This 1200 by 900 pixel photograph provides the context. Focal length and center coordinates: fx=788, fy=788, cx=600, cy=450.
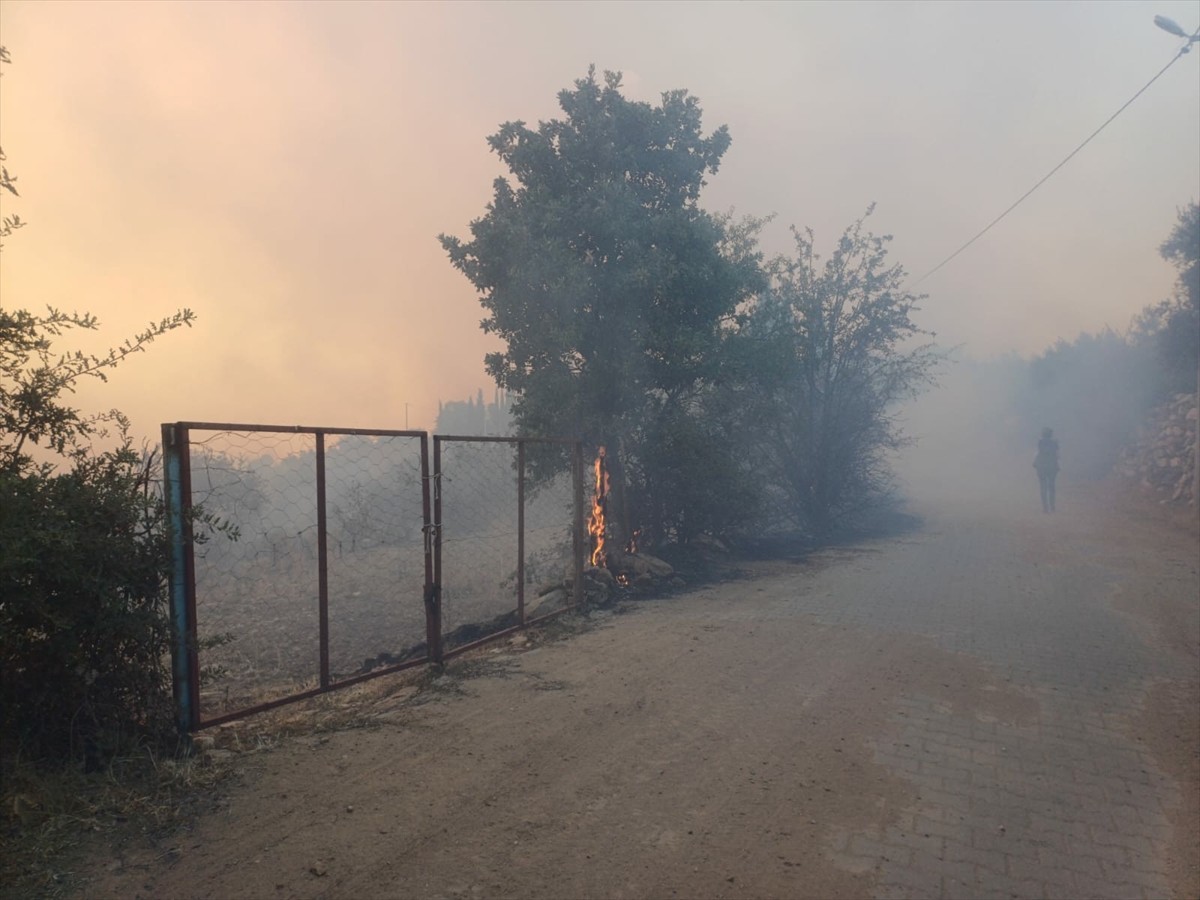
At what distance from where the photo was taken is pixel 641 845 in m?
3.88

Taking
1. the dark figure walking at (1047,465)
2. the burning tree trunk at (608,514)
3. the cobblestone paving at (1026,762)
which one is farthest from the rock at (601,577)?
the dark figure walking at (1047,465)

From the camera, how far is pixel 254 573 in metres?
12.5

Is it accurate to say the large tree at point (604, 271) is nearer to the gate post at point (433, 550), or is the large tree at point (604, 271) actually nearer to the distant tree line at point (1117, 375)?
the gate post at point (433, 550)

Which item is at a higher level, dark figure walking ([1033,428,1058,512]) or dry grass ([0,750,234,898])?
dark figure walking ([1033,428,1058,512])

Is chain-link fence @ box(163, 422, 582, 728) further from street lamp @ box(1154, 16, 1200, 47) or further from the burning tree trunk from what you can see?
street lamp @ box(1154, 16, 1200, 47)

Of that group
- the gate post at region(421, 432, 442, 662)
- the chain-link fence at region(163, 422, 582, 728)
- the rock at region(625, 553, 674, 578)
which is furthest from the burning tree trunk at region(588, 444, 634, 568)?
the gate post at region(421, 432, 442, 662)

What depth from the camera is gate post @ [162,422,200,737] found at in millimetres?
4883

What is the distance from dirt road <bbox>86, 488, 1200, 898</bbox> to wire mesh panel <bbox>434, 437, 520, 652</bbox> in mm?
1023

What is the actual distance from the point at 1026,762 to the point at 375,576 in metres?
10.4

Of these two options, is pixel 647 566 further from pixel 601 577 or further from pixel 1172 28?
pixel 1172 28

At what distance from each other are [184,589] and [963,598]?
29.5ft

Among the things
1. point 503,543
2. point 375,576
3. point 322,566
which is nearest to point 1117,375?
point 503,543

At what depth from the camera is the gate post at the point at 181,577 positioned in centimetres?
488

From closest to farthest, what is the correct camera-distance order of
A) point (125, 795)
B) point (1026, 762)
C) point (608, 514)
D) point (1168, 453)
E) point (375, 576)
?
point (125, 795)
point (1026, 762)
point (608, 514)
point (375, 576)
point (1168, 453)
